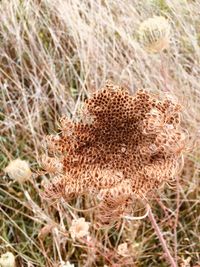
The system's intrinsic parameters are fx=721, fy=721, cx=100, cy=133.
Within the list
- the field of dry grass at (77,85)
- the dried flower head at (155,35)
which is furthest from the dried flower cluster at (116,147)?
the field of dry grass at (77,85)

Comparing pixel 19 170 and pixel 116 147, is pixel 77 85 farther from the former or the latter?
pixel 116 147

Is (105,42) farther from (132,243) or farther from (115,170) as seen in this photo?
(115,170)

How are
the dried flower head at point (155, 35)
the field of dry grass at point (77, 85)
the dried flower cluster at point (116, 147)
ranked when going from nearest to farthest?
the dried flower cluster at point (116, 147), the dried flower head at point (155, 35), the field of dry grass at point (77, 85)

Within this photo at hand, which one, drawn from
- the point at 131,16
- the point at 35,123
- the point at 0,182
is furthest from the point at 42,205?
the point at 131,16

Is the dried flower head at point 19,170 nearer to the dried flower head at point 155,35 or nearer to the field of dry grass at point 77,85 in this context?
the field of dry grass at point 77,85

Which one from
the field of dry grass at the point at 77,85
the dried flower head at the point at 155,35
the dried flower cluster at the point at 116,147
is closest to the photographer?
the dried flower cluster at the point at 116,147

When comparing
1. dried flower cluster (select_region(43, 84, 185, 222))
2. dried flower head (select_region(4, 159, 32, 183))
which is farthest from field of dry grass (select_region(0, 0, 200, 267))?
dried flower cluster (select_region(43, 84, 185, 222))

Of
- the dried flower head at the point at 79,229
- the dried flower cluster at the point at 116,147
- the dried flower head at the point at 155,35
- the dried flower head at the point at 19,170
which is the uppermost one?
the dried flower head at the point at 155,35
